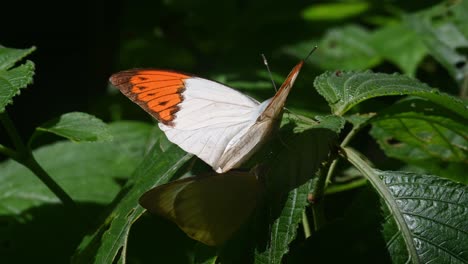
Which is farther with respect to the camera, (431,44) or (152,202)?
(431,44)

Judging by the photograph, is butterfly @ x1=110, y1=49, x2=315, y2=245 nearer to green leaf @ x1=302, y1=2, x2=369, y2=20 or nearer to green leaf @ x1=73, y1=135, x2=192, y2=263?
green leaf @ x1=73, y1=135, x2=192, y2=263

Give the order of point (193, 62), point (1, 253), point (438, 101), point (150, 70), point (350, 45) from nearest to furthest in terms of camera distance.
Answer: point (438, 101) → point (150, 70) → point (1, 253) → point (350, 45) → point (193, 62)

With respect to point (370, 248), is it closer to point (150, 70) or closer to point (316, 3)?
point (150, 70)

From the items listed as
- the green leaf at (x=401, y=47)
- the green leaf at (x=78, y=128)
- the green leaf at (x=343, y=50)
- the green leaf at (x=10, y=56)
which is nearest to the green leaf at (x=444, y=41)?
the green leaf at (x=401, y=47)

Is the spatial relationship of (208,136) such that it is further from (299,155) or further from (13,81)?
(13,81)

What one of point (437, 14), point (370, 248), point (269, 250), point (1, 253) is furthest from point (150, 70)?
point (437, 14)

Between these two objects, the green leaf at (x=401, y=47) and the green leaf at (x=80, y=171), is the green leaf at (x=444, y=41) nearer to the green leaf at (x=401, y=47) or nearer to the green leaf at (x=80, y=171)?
the green leaf at (x=401, y=47)

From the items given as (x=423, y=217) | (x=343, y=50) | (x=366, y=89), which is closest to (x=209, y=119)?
(x=366, y=89)
